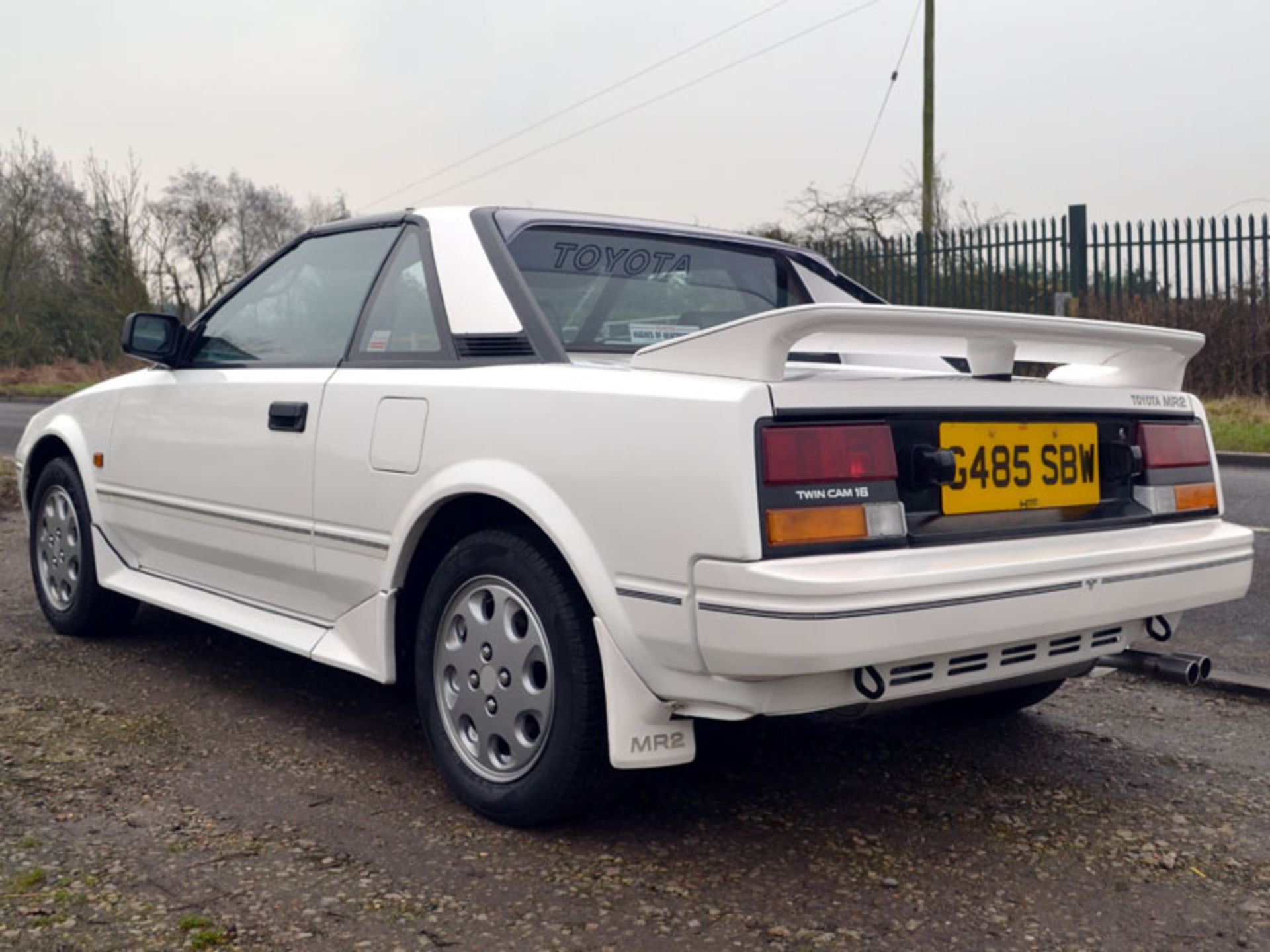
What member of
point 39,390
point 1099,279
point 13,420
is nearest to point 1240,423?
point 1099,279

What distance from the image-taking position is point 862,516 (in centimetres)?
261

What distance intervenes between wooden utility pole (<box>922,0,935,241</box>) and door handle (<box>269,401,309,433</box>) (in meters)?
18.3

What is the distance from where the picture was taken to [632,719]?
2697 millimetres

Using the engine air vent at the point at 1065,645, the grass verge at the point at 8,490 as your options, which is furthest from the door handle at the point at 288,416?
the grass verge at the point at 8,490

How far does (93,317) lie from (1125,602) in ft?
108

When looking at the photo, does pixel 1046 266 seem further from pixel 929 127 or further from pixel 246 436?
pixel 246 436

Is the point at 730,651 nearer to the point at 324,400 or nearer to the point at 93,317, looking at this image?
the point at 324,400

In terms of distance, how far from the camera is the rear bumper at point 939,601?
243 centimetres

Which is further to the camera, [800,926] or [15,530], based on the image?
[15,530]

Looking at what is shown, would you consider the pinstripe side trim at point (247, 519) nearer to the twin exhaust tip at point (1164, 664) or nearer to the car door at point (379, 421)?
the car door at point (379, 421)

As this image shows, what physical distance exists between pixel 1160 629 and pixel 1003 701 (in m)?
0.74

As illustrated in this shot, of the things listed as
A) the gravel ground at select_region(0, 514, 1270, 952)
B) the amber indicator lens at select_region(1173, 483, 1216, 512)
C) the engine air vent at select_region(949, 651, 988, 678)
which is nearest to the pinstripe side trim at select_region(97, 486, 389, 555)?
the gravel ground at select_region(0, 514, 1270, 952)

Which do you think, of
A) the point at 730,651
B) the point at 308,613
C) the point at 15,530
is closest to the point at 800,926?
the point at 730,651

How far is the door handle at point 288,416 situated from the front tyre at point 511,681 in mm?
719
